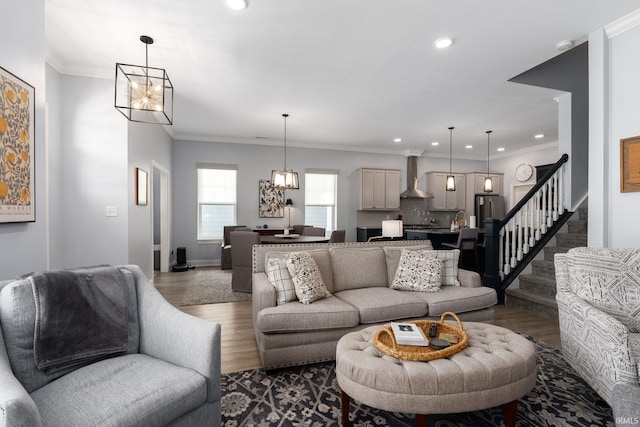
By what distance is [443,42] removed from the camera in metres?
3.01

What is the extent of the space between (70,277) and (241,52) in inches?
102

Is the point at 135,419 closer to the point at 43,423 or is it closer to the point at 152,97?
the point at 43,423

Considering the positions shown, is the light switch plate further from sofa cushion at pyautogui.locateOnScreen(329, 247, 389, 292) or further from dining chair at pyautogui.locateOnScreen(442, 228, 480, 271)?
dining chair at pyautogui.locateOnScreen(442, 228, 480, 271)

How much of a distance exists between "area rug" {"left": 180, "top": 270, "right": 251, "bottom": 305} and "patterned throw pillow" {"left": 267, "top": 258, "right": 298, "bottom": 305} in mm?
1959

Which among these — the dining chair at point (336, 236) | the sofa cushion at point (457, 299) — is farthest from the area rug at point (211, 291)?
the sofa cushion at point (457, 299)

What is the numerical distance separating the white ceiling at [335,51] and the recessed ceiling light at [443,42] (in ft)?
0.21

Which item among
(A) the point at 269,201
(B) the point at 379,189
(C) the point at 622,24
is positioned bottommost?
(A) the point at 269,201

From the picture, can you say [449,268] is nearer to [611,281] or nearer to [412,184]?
[611,281]

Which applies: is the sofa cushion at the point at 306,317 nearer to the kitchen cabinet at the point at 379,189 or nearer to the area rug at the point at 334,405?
the area rug at the point at 334,405

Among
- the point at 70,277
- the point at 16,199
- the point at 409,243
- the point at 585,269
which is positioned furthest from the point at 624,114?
→ the point at 16,199

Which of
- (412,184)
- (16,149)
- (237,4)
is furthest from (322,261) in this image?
(412,184)

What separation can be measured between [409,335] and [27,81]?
2.96m

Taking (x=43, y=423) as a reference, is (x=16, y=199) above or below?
above

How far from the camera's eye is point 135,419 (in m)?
1.18
